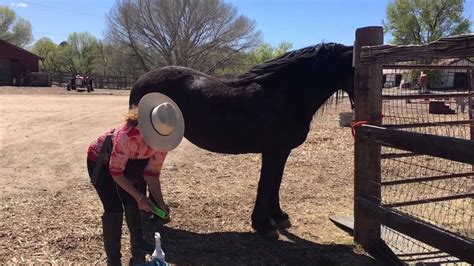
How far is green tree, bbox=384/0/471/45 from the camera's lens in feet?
167

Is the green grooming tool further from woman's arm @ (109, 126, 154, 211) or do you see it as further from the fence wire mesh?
the fence wire mesh

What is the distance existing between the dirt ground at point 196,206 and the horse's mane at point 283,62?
1.31 m

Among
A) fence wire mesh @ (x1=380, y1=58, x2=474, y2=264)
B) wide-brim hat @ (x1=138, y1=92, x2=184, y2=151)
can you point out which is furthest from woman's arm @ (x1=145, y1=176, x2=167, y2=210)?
fence wire mesh @ (x1=380, y1=58, x2=474, y2=264)

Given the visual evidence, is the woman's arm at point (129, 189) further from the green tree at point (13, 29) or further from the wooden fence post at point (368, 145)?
the green tree at point (13, 29)

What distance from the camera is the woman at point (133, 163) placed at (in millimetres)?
3357

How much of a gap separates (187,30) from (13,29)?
36.6 meters

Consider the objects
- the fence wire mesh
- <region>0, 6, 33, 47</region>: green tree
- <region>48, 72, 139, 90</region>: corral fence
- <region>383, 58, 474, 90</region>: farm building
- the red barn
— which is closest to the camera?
the fence wire mesh

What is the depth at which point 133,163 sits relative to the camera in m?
3.73

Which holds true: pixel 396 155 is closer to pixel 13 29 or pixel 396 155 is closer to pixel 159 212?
pixel 159 212

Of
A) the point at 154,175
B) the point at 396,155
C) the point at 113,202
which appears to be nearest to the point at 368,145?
the point at 396,155

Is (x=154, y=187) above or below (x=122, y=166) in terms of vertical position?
below

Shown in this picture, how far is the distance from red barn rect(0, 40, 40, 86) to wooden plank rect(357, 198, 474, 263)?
45678mm

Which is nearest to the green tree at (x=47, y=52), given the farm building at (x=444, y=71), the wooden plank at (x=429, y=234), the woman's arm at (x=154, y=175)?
the farm building at (x=444, y=71)

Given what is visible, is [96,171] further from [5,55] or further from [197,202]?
[5,55]
